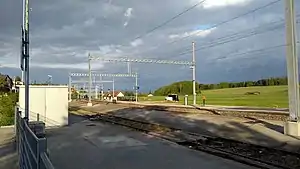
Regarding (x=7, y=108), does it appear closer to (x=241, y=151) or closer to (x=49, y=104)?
(x=49, y=104)

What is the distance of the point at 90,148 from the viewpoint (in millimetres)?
14328

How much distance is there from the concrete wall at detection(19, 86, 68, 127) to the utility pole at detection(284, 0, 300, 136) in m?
14.5

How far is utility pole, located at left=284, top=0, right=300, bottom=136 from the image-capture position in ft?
53.6

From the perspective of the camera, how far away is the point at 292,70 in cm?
1683

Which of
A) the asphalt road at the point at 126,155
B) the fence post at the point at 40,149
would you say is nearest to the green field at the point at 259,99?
the asphalt road at the point at 126,155

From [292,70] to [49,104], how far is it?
607 inches

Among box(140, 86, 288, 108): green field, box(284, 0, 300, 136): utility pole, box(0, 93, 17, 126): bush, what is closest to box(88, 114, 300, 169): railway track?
box(284, 0, 300, 136): utility pole

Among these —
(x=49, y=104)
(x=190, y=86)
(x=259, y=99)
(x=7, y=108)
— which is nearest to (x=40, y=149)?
(x=49, y=104)

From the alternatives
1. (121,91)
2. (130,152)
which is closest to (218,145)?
(130,152)

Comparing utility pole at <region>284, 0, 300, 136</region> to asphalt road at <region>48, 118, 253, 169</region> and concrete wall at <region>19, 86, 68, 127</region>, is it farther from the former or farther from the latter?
concrete wall at <region>19, 86, 68, 127</region>

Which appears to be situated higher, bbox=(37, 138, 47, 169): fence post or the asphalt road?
bbox=(37, 138, 47, 169): fence post

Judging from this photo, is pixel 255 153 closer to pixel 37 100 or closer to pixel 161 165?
pixel 161 165

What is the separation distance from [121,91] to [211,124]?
8523 cm

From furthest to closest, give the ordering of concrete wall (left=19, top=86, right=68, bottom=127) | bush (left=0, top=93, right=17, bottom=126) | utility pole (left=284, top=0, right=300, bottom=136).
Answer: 1. bush (left=0, top=93, right=17, bottom=126)
2. concrete wall (left=19, top=86, right=68, bottom=127)
3. utility pole (left=284, top=0, right=300, bottom=136)
